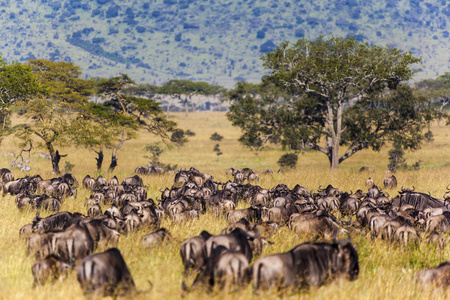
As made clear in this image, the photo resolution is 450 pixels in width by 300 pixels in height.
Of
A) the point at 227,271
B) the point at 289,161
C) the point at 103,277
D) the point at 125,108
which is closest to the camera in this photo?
the point at 227,271

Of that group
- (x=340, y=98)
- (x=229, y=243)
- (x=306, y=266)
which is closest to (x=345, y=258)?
(x=306, y=266)

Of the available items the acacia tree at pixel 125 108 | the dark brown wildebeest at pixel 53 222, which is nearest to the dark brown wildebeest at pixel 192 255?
the dark brown wildebeest at pixel 53 222

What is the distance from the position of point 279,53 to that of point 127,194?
18.4 metres

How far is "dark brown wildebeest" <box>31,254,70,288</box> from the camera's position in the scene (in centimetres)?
767

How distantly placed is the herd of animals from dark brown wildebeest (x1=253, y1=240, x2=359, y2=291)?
18mm

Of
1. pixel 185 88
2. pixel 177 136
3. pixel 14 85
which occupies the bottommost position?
pixel 177 136

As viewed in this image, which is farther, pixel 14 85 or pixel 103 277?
pixel 14 85

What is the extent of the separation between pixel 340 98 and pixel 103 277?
26.8 metres

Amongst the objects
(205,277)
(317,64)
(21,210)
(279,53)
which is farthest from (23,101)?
(205,277)

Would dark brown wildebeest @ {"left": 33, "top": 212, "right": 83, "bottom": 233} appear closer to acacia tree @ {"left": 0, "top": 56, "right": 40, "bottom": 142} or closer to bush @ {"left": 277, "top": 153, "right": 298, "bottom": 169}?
acacia tree @ {"left": 0, "top": 56, "right": 40, "bottom": 142}

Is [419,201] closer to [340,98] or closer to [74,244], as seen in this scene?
[74,244]

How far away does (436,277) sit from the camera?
7.95 metres

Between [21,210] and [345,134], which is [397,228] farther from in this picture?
[345,134]

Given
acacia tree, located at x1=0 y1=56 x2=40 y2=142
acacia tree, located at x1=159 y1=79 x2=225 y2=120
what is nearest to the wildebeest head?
acacia tree, located at x1=0 y1=56 x2=40 y2=142
